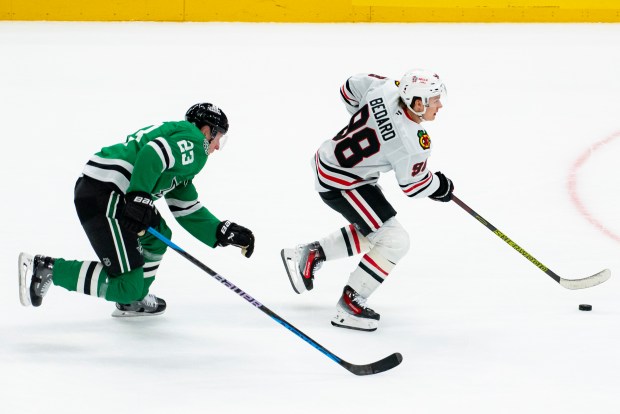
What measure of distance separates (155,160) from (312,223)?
5.53 feet

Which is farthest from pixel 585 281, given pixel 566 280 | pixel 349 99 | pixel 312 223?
pixel 312 223

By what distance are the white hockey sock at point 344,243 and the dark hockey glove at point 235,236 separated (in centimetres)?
42

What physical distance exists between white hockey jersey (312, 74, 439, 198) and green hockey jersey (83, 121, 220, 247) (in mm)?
582

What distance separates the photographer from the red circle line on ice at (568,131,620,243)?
16.7 ft

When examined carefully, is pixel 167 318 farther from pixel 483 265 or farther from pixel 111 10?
pixel 111 10

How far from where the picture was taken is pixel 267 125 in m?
6.79

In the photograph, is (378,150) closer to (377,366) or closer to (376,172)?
(376,172)

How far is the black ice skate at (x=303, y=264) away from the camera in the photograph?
4.27 metres

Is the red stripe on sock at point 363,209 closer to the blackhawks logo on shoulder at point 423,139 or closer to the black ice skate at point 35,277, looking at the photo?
the blackhawks logo on shoulder at point 423,139

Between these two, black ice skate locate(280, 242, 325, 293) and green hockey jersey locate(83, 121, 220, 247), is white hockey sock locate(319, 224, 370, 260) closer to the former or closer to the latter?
black ice skate locate(280, 242, 325, 293)

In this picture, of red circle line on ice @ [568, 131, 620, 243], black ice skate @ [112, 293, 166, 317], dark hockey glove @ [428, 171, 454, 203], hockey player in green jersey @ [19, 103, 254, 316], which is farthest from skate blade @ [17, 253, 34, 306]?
red circle line on ice @ [568, 131, 620, 243]

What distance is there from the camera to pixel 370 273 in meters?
4.00

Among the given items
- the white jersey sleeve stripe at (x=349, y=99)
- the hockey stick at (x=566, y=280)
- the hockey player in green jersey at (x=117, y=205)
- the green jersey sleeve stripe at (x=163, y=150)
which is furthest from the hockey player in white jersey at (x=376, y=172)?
the green jersey sleeve stripe at (x=163, y=150)

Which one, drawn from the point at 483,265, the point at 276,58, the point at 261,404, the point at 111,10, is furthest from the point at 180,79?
the point at 261,404
